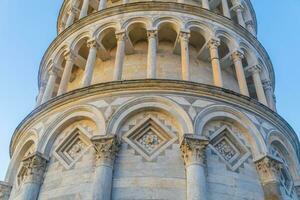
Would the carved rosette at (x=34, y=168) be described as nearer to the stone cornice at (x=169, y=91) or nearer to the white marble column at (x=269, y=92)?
the stone cornice at (x=169, y=91)

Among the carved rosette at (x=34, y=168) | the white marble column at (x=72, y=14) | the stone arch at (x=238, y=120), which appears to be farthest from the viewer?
the white marble column at (x=72, y=14)

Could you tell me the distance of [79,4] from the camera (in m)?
19.6

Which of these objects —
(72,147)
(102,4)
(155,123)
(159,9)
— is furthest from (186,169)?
(102,4)

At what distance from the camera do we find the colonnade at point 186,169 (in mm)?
9773

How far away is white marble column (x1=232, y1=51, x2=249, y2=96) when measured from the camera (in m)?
13.6

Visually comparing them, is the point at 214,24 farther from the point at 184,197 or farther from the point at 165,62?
the point at 184,197

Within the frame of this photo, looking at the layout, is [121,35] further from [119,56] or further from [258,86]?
[258,86]

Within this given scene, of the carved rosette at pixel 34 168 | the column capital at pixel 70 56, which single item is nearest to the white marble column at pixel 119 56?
the column capital at pixel 70 56

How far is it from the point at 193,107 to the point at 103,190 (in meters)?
3.64

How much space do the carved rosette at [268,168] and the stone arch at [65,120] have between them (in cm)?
456

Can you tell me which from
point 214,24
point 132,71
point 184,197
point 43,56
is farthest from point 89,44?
point 184,197

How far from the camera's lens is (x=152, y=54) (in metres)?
13.4

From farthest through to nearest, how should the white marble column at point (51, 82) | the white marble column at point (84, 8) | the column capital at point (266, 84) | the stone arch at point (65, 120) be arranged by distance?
the white marble column at point (84, 8) → the column capital at point (266, 84) → the white marble column at point (51, 82) → the stone arch at point (65, 120)

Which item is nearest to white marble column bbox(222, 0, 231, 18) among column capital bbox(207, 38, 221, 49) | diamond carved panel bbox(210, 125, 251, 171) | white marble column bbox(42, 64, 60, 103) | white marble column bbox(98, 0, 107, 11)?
column capital bbox(207, 38, 221, 49)
